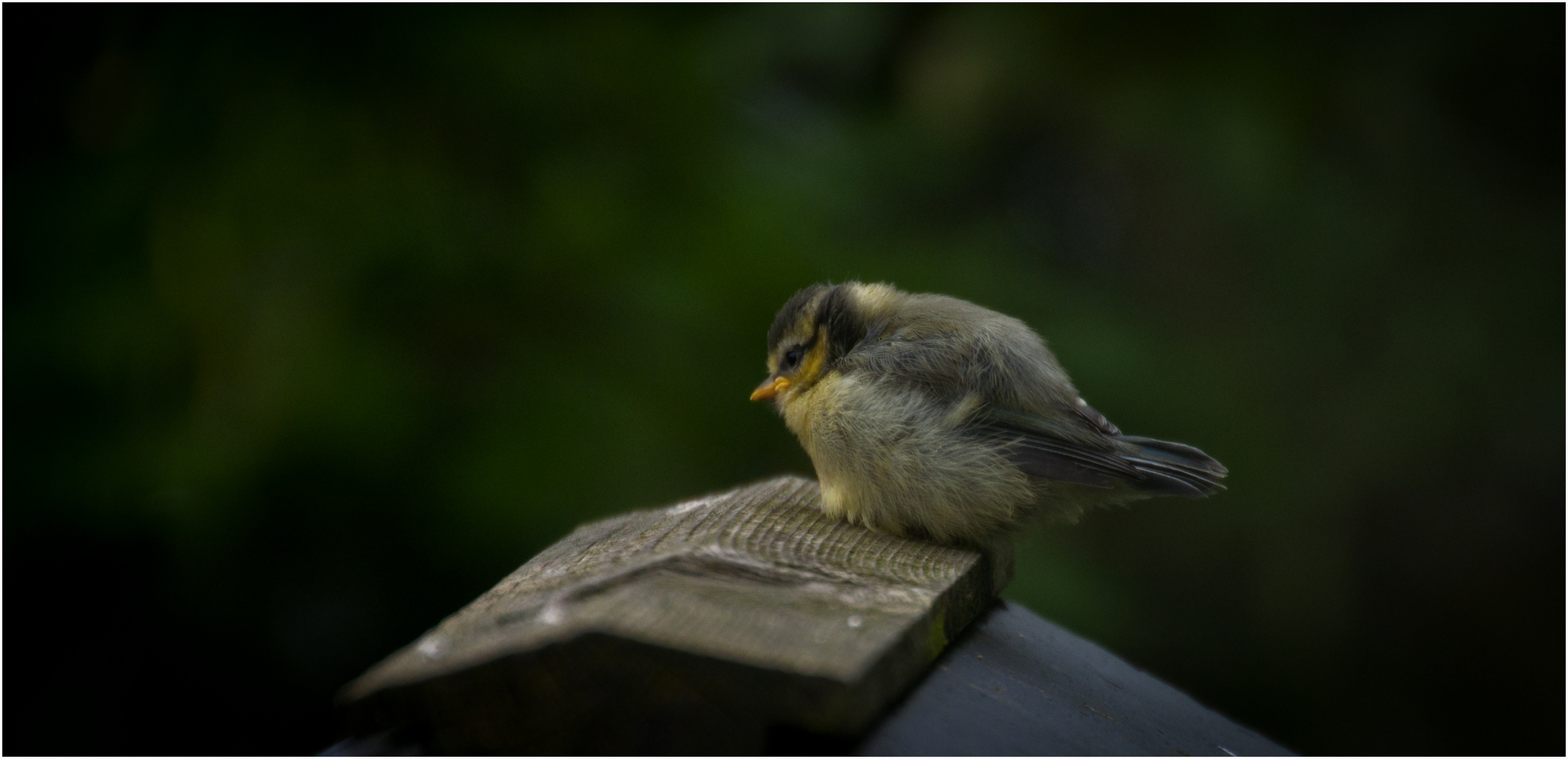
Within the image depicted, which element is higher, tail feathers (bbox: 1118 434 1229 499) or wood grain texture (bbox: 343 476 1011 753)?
wood grain texture (bbox: 343 476 1011 753)

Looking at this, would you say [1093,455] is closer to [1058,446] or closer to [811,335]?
[1058,446]

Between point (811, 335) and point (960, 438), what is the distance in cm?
59

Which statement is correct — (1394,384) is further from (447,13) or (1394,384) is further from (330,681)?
(330,681)

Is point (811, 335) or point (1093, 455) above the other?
point (811, 335)

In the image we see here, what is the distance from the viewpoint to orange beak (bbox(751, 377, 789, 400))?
3.10 meters

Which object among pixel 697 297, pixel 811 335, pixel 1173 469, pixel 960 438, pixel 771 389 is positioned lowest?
pixel 1173 469

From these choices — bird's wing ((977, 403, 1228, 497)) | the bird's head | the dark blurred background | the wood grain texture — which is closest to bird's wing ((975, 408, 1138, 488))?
bird's wing ((977, 403, 1228, 497))

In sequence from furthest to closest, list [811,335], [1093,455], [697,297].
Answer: [697,297] → [811,335] → [1093,455]

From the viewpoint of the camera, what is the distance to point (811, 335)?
10.1 ft

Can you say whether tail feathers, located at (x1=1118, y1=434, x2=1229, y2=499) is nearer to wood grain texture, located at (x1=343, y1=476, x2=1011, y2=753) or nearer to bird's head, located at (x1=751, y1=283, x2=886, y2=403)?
bird's head, located at (x1=751, y1=283, x2=886, y2=403)

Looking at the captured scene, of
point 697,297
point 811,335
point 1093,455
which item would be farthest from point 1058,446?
point 697,297

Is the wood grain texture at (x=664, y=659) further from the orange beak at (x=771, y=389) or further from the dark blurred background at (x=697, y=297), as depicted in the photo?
the dark blurred background at (x=697, y=297)

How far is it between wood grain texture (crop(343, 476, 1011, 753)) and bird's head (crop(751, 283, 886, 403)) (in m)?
1.27

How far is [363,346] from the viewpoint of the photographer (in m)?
3.72
